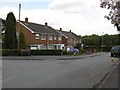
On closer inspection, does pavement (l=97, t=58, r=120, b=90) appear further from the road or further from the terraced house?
the terraced house

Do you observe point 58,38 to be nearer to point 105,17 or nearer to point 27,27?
point 27,27

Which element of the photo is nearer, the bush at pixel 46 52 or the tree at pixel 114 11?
the tree at pixel 114 11

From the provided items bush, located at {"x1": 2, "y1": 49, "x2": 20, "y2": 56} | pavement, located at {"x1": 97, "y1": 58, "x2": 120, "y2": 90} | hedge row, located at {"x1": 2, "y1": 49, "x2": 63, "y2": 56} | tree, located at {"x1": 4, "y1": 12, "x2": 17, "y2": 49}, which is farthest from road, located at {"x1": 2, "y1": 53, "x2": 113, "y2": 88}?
tree, located at {"x1": 4, "y1": 12, "x2": 17, "y2": 49}

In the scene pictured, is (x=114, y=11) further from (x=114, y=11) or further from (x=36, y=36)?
(x=36, y=36)

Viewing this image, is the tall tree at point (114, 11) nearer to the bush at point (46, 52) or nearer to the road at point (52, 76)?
the road at point (52, 76)

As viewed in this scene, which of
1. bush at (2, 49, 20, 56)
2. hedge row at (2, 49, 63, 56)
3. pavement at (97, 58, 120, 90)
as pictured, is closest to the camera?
pavement at (97, 58, 120, 90)

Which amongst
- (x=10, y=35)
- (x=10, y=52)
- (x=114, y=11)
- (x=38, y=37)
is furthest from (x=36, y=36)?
(x=114, y=11)

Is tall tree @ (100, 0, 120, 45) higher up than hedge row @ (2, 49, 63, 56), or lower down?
higher up

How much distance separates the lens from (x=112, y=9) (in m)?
11.8

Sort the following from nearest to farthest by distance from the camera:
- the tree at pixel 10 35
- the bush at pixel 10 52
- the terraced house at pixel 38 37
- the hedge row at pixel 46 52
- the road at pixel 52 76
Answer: the road at pixel 52 76 < the bush at pixel 10 52 < the hedge row at pixel 46 52 < the tree at pixel 10 35 < the terraced house at pixel 38 37

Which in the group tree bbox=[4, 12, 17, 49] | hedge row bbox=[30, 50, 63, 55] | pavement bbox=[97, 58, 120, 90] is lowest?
pavement bbox=[97, 58, 120, 90]

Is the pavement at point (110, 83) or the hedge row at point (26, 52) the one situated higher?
the hedge row at point (26, 52)

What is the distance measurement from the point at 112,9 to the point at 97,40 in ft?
234

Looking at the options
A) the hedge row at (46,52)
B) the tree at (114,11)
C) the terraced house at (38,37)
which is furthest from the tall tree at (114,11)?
the terraced house at (38,37)
